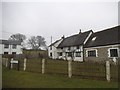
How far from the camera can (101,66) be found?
43.1 feet

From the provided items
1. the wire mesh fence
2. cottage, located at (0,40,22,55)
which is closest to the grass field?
the wire mesh fence

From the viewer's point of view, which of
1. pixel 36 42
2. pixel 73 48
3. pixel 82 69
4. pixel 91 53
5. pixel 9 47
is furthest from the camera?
pixel 36 42

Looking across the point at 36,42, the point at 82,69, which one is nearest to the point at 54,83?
the point at 82,69

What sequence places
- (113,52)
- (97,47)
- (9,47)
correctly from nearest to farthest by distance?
(113,52) < (97,47) < (9,47)

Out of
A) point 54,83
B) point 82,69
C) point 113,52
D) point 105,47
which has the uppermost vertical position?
point 105,47

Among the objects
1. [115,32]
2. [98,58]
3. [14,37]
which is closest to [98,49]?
[98,58]

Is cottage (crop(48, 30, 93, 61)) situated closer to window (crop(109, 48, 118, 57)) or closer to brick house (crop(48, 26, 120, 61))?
brick house (crop(48, 26, 120, 61))

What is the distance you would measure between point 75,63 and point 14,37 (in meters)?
62.4

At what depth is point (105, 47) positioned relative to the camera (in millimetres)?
24750

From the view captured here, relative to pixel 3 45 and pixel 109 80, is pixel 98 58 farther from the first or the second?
pixel 3 45

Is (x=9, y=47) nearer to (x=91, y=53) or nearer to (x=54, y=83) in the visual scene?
(x=91, y=53)

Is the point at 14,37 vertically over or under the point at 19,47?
over

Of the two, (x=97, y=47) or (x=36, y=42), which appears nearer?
(x=97, y=47)

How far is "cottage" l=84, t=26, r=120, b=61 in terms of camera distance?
23.3 meters
